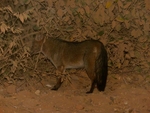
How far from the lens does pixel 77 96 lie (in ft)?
19.9

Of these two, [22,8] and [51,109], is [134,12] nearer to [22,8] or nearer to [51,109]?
[22,8]

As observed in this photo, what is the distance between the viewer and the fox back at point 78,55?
244 inches

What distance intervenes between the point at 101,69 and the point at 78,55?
1.64 feet

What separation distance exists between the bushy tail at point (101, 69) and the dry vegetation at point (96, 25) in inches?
24.6

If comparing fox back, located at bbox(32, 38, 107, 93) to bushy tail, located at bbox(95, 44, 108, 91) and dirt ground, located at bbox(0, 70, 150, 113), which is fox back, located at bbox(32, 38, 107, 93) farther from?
dirt ground, located at bbox(0, 70, 150, 113)

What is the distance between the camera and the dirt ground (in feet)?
18.2

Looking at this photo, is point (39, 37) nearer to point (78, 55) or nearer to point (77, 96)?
point (78, 55)

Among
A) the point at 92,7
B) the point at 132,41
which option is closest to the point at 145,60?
the point at 132,41

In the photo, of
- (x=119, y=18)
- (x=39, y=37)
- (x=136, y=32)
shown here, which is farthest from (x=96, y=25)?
(x=39, y=37)

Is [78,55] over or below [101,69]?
over

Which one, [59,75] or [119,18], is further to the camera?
[119,18]

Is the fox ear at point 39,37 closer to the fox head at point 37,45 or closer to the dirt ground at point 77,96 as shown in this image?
the fox head at point 37,45

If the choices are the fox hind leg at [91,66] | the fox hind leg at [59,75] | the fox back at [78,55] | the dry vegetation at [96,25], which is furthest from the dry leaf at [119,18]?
the fox hind leg at [59,75]

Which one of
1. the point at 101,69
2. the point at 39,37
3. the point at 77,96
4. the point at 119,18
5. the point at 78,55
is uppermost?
the point at 119,18
